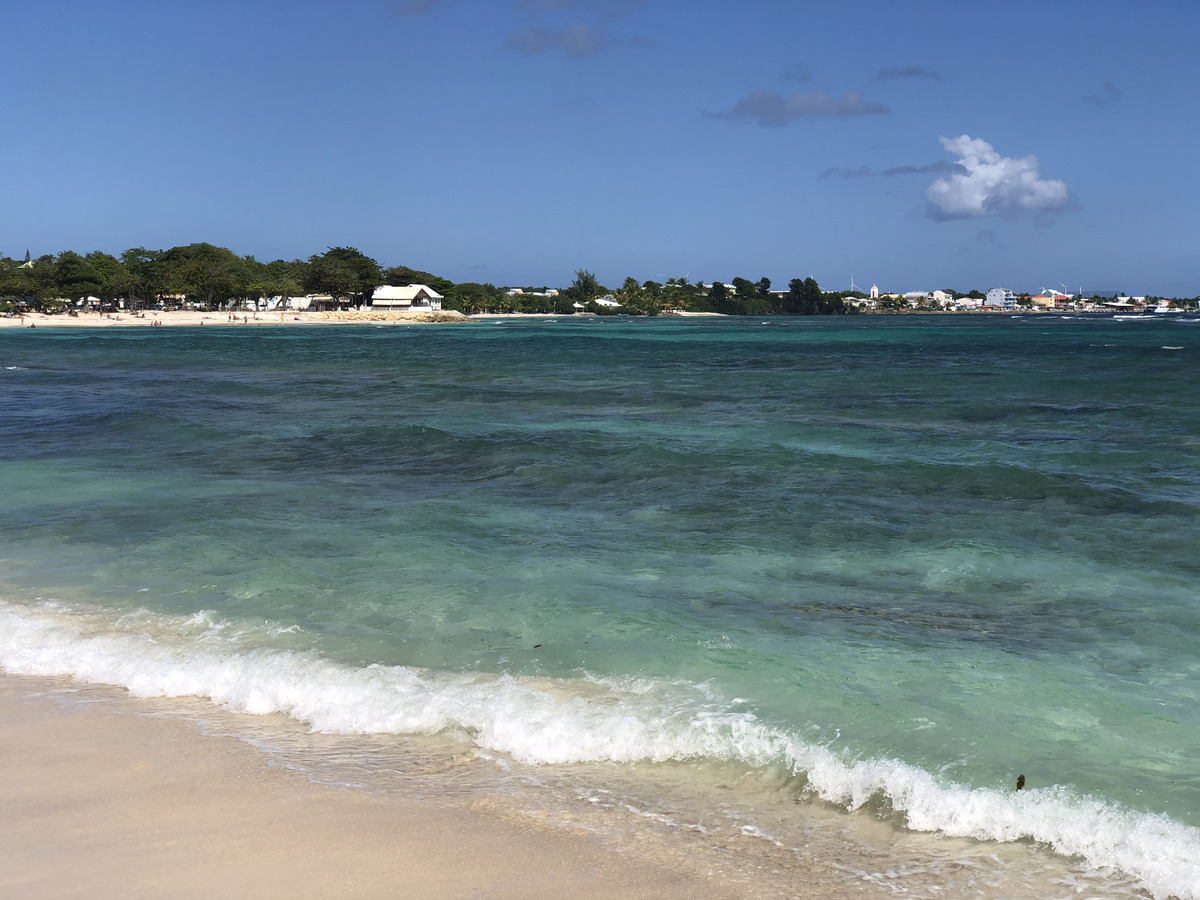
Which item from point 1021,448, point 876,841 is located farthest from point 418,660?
point 1021,448

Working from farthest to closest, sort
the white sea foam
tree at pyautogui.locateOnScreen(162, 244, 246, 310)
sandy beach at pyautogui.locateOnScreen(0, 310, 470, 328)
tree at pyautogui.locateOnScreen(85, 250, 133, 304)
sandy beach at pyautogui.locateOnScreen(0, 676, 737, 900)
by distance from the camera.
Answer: tree at pyautogui.locateOnScreen(162, 244, 246, 310), tree at pyautogui.locateOnScreen(85, 250, 133, 304), sandy beach at pyautogui.locateOnScreen(0, 310, 470, 328), the white sea foam, sandy beach at pyautogui.locateOnScreen(0, 676, 737, 900)

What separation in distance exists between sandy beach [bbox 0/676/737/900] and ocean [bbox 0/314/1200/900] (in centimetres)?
23

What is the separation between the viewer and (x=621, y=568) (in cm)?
862

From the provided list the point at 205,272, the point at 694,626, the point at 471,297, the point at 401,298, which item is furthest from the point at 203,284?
the point at 694,626

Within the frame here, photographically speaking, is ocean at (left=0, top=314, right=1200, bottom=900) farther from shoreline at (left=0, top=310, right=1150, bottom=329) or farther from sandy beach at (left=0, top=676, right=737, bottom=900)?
shoreline at (left=0, top=310, right=1150, bottom=329)

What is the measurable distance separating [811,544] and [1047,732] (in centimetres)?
428

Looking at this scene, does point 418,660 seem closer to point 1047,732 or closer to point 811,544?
point 1047,732

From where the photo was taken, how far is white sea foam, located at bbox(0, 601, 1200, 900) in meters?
4.17

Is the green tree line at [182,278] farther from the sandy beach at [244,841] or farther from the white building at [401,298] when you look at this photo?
the sandy beach at [244,841]

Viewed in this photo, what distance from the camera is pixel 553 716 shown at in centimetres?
525

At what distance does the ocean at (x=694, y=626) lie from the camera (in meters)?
4.36

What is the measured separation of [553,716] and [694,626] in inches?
76.4

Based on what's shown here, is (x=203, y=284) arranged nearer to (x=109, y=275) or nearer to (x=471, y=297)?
(x=109, y=275)

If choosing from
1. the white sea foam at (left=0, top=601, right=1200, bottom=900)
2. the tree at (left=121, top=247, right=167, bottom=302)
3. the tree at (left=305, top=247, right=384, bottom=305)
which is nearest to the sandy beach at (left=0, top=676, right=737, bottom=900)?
the white sea foam at (left=0, top=601, right=1200, bottom=900)
